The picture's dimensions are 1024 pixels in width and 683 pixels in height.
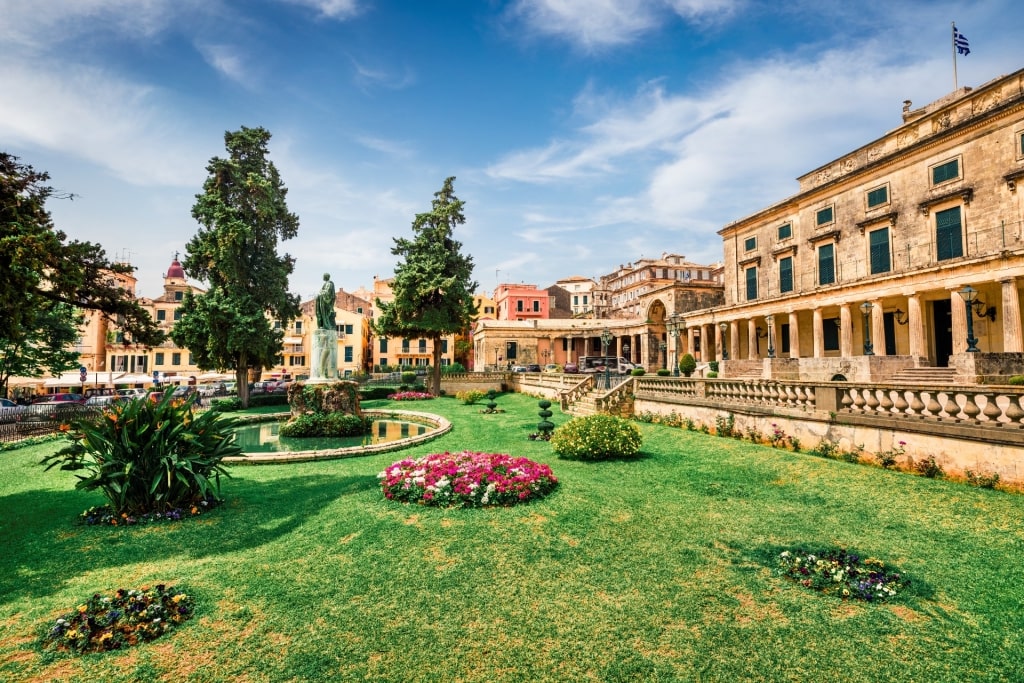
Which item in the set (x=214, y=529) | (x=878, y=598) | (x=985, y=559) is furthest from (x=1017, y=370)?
(x=214, y=529)

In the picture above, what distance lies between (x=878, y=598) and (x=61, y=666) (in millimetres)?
7686

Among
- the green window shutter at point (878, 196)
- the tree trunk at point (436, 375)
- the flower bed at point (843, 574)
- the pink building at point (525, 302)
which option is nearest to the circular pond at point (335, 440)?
the tree trunk at point (436, 375)

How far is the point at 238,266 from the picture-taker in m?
27.8

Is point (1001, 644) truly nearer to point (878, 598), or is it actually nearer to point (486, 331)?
point (878, 598)

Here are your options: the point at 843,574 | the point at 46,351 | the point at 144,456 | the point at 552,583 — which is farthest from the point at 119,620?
the point at 46,351

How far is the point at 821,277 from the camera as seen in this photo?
28.1 metres

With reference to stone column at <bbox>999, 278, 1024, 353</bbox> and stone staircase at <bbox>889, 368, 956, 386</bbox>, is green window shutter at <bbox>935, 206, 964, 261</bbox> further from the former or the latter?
stone staircase at <bbox>889, 368, 956, 386</bbox>

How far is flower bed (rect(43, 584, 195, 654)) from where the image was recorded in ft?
13.6

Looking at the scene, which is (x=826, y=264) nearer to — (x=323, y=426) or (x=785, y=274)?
(x=785, y=274)

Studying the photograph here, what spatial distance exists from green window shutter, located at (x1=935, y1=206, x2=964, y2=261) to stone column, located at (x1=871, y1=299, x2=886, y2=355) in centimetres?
361

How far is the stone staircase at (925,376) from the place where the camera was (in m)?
16.3

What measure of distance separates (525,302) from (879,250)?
4438cm

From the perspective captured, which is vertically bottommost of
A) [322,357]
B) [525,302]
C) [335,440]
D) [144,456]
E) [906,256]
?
[335,440]

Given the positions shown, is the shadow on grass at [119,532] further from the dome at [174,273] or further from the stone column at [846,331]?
the dome at [174,273]
